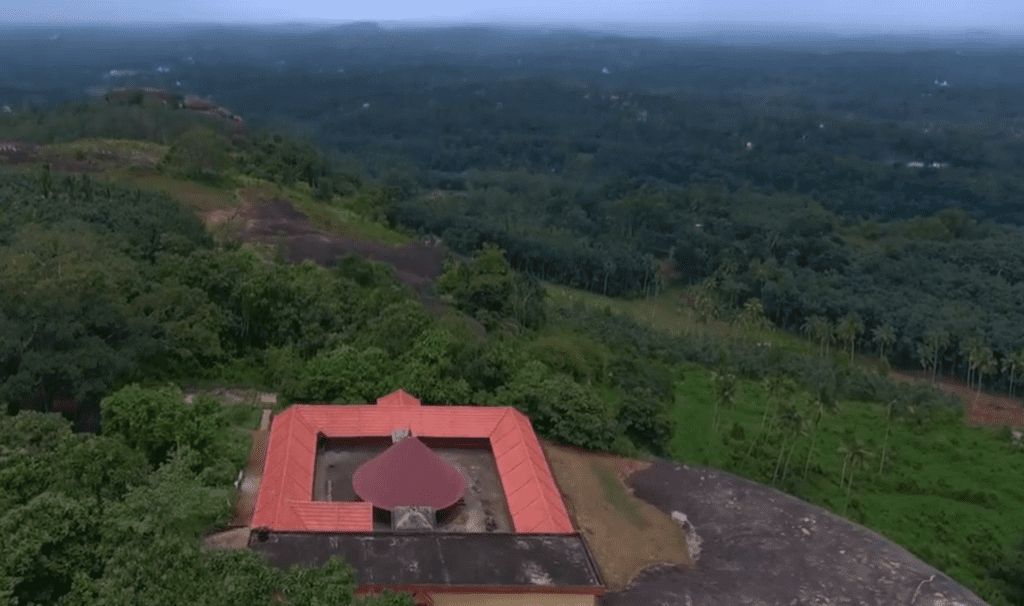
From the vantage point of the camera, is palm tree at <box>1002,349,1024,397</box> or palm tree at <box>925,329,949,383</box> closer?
palm tree at <box>1002,349,1024,397</box>

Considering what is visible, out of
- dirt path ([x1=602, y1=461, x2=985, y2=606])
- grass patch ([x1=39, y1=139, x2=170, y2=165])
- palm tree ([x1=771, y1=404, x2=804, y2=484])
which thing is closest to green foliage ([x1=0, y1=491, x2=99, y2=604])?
dirt path ([x1=602, y1=461, x2=985, y2=606])

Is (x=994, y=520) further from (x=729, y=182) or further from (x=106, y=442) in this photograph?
(x=729, y=182)

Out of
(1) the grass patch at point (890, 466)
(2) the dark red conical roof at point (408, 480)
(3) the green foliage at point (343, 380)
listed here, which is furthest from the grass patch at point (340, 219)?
(2) the dark red conical roof at point (408, 480)

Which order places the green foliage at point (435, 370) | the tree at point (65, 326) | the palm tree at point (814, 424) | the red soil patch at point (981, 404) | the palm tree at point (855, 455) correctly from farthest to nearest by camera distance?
the red soil patch at point (981, 404)
the palm tree at point (814, 424)
the palm tree at point (855, 455)
the green foliage at point (435, 370)
the tree at point (65, 326)

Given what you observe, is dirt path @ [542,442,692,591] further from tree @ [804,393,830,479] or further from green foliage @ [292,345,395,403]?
Result: tree @ [804,393,830,479]

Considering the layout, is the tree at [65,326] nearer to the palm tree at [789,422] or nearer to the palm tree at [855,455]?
the palm tree at [789,422]

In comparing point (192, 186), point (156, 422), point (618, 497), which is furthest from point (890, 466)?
point (192, 186)

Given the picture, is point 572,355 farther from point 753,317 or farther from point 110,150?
point 110,150

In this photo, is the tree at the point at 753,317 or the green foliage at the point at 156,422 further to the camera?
the tree at the point at 753,317
